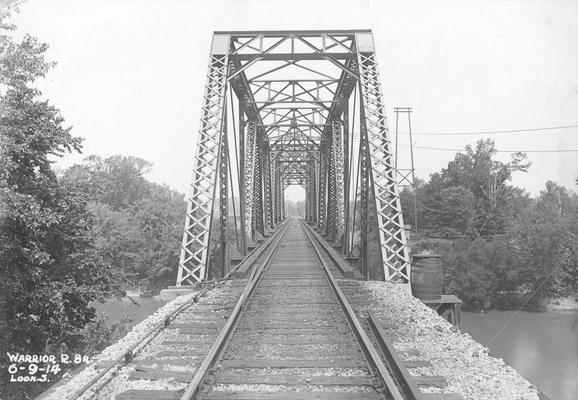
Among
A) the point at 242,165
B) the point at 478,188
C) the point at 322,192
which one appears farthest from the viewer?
the point at 478,188

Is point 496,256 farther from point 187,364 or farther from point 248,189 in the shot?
point 187,364

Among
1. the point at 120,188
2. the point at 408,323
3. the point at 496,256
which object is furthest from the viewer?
the point at 120,188

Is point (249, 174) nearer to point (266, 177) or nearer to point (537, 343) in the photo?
point (266, 177)

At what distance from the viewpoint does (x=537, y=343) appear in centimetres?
2998

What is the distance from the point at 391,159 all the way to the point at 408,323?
455cm

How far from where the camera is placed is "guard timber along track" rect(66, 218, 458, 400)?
360 centimetres

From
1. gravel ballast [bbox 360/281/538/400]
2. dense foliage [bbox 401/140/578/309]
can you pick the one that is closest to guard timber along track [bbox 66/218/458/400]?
gravel ballast [bbox 360/281/538/400]

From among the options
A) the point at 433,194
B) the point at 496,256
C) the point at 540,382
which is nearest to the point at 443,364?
the point at 540,382

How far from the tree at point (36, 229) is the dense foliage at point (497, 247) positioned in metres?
34.3

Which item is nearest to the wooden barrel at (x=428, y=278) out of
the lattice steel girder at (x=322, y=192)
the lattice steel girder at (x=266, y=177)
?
the lattice steel girder at (x=266, y=177)

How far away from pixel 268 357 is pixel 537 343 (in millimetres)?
32142

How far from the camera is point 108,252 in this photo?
37.4ft

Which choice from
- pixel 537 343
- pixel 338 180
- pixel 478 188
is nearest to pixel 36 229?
pixel 338 180

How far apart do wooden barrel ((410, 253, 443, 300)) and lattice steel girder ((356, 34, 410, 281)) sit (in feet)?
0.73
